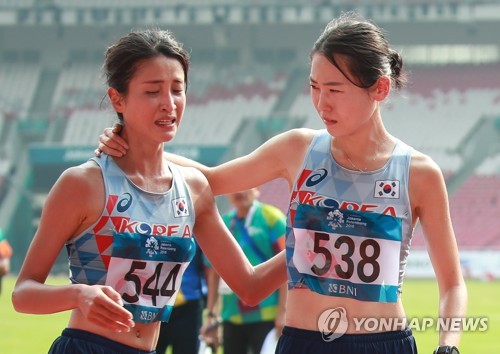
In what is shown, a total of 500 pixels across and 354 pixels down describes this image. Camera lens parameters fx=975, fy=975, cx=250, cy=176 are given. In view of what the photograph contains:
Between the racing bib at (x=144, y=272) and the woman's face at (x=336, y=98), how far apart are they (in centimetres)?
58

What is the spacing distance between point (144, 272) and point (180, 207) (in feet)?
0.83

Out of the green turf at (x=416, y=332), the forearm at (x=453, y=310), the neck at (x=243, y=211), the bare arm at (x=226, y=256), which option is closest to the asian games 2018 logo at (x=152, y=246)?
the bare arm at (x=226, y=256)

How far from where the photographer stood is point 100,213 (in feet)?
9.20

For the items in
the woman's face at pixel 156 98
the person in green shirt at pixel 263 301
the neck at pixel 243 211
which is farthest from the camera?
the neck at pixel 243 211

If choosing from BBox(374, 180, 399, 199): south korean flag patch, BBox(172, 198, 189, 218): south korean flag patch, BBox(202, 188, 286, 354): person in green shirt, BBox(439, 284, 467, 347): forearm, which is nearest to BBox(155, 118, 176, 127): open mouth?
BBox(172, 198, 189, 218): south korean flag patch

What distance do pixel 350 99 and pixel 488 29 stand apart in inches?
1309

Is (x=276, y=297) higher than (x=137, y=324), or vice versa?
(x=276, y=297)

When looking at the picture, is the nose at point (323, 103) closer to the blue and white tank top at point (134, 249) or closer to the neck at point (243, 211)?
the blue and white tank top at point (134, 249)

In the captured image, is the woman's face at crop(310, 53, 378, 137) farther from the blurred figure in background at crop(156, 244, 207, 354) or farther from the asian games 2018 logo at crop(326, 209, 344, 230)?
the blurred figure in background at crop(156, 244, 207, 354)

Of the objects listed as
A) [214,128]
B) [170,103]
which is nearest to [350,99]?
[170,103]

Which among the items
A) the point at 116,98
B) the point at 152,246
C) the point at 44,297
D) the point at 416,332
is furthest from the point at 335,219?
the point at 416,332

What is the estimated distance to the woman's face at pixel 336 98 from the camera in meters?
2.88

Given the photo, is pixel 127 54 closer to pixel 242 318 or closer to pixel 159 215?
pixel 159 215

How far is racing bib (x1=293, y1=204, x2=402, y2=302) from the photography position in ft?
9.50
